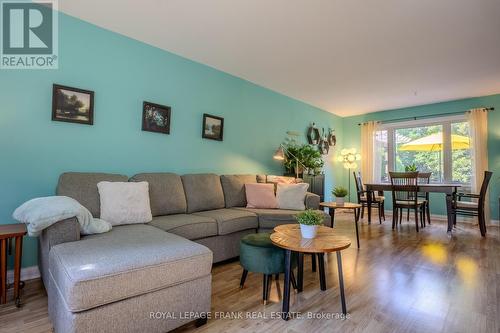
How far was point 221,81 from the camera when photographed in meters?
3.70

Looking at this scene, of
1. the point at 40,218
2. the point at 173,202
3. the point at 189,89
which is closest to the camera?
the point at 40,218

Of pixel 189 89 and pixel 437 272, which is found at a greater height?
pixel 189 89

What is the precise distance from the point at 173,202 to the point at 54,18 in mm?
2027

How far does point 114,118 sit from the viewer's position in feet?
8.84

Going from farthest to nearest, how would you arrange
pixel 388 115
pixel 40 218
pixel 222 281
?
pixel 388 115 → pixel 222 281 → pixel 40 218

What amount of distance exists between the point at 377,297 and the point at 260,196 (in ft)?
5.58

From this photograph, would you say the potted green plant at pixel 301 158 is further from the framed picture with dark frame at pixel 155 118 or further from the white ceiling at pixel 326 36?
the framed picture with dark frame at pixel 155 118

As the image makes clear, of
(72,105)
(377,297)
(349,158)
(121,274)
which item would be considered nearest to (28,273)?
(72,105)

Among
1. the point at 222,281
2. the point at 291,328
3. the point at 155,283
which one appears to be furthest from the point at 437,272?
the point at 155,283

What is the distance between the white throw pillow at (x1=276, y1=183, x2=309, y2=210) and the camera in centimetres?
324

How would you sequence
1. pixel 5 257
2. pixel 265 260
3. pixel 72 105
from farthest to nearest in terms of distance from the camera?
pixel 72 105
pixel 265 260
pixel 5 257

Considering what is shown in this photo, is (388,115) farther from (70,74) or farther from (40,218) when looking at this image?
(40,218)

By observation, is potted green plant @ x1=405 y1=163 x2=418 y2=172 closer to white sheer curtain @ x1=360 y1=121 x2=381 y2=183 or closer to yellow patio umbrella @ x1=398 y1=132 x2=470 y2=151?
yellow patio umbrella @ x1=398 y1=132 x2=470 y2=151

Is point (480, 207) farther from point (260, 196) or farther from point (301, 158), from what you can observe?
point (260, 196)
